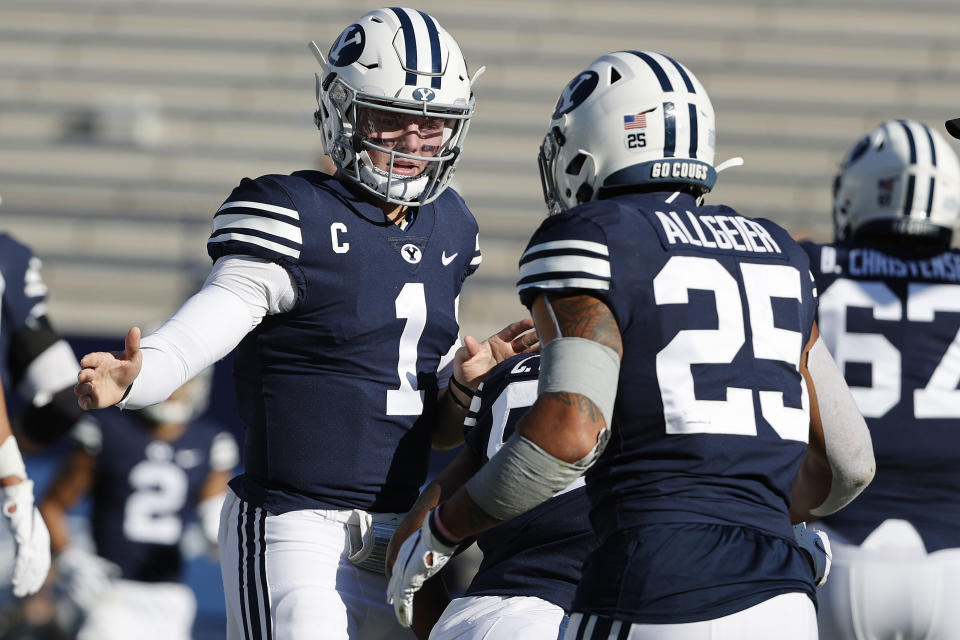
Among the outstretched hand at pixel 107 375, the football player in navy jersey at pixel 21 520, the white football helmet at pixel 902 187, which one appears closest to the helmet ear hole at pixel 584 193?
the outstretched hand at pixel 107 375

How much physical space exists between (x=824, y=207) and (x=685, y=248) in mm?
7950

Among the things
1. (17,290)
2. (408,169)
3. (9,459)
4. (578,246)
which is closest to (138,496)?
(17,290)

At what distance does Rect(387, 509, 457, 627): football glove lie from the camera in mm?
2160

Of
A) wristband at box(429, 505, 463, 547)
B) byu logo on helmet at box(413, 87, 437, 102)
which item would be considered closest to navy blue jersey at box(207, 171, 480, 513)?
byu logo on helmet at box(413, 87, 437, 102)

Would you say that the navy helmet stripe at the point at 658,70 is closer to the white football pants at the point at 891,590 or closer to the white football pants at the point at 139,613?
the white football pants at the point at 891,590

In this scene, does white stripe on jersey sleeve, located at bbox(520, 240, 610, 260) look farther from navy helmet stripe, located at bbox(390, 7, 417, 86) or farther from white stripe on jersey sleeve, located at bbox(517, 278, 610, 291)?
navy helmet stripe, located at bbox(390, 7, 417, 86)

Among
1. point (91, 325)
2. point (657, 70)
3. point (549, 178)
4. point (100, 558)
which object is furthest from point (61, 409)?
point (91, 325)

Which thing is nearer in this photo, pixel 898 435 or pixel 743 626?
pixel 743 626

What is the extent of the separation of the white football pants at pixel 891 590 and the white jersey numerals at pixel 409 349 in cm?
131

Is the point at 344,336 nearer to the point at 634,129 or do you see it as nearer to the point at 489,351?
the point at 489,351

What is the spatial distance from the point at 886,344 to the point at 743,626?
5.57ft

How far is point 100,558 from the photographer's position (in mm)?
5703

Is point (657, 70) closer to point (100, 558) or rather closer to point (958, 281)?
point (958, 281)

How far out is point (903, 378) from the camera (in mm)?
3465
